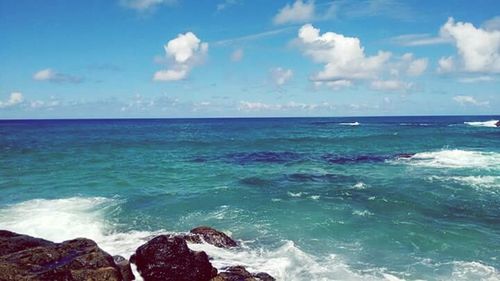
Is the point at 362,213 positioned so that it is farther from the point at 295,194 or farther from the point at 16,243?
the point at 16,243

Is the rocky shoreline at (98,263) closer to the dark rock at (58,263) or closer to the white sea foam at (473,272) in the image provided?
the dark rock at (58,263)

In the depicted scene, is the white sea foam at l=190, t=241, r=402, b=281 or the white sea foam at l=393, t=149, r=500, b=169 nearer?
the white sea foam at l=190, t=241, r=402, b=281

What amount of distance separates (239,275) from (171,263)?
8.06ft

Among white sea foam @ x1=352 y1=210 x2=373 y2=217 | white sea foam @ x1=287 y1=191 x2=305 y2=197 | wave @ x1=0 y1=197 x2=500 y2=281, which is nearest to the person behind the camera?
wave @ x1=0 y1=197 x2=500 y2=281

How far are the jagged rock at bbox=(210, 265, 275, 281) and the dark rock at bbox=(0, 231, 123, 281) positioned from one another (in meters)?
3.45

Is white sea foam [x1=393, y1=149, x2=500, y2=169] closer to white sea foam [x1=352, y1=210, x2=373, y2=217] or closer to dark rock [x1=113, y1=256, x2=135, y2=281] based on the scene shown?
white sea foam [x1=352, y1=210, x2=373, y2=217]

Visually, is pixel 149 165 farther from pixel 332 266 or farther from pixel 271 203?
pixel 332 266

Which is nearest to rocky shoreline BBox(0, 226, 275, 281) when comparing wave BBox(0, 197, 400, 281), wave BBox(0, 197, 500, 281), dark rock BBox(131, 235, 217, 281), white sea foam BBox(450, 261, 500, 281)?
dark rock BBox(131, 235, 217, 281)

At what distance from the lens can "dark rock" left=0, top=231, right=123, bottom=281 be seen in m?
13.6

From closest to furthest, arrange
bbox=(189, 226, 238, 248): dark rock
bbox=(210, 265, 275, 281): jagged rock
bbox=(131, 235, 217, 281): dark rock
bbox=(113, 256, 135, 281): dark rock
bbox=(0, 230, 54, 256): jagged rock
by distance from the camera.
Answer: bbox=(113, 256, 135, 281): dark rock, bbox=(210, 265, 275, 281): jagged rock, bbox=(131, 235, 217, 281): dark rock, bbox=(0, 230, 54, 256): jagged rock, bbox=(189, 226, 238, 248): dark rock

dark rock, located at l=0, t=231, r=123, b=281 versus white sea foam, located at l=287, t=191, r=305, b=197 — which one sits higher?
dark rock, located at l=0, t=231, r=123, b=281

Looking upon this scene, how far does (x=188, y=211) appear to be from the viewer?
28.0m

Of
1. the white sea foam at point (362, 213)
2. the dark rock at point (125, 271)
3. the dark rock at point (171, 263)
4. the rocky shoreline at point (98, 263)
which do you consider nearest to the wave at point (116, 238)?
the rocky shoreline at point (98, 263)

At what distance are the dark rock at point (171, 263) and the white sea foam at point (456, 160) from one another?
35108 mm
